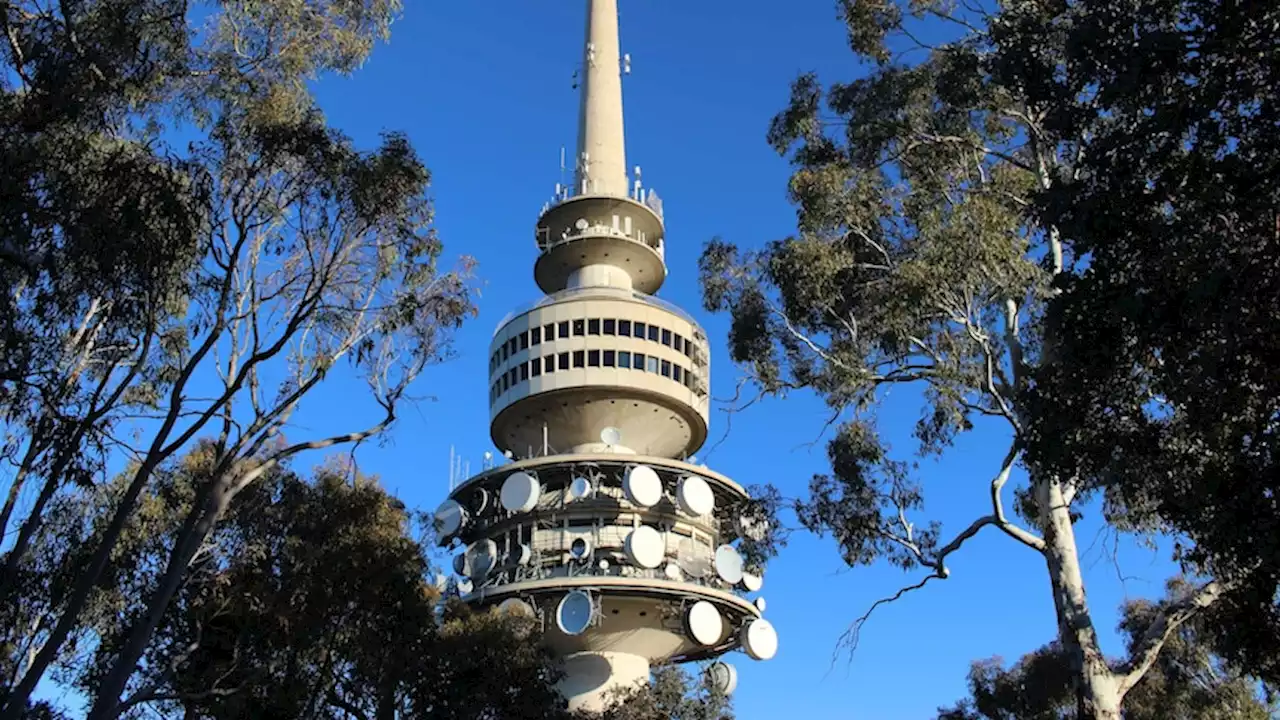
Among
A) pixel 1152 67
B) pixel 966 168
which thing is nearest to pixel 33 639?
pixel 966 168

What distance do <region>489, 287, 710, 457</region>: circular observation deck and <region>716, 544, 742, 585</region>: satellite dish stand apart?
5704mm

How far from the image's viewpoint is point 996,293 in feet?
60.0

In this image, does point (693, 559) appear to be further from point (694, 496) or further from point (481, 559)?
point (481, 559)

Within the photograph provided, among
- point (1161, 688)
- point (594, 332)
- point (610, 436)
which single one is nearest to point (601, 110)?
point (594, 332)

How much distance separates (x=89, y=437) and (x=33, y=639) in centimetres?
826

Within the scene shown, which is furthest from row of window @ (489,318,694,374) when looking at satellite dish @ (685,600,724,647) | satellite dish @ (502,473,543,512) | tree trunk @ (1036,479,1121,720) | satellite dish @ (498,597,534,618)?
tree trunk @ (1036,479,1121,720)

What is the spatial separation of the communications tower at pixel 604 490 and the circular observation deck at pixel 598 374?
0.06 meters

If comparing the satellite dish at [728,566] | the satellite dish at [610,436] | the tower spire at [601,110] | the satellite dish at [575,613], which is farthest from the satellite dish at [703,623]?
the tower spire at [601,110]

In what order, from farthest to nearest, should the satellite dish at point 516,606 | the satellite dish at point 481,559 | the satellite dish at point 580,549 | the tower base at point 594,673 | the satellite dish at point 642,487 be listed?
the satellite dish at point 481,559 → the tower base at point 594,673 → the satellite dish at point 580,549 → the satellite dish at point 642,487 → the satellite dish at point 516,606

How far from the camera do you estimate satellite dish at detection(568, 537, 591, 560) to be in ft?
134

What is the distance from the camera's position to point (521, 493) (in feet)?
136

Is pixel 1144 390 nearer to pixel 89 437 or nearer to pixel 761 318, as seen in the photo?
pixel 761 318

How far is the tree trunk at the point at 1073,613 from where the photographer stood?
15.1 m

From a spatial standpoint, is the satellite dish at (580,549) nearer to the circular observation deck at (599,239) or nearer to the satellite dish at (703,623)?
the satellite dish at (703,623)
